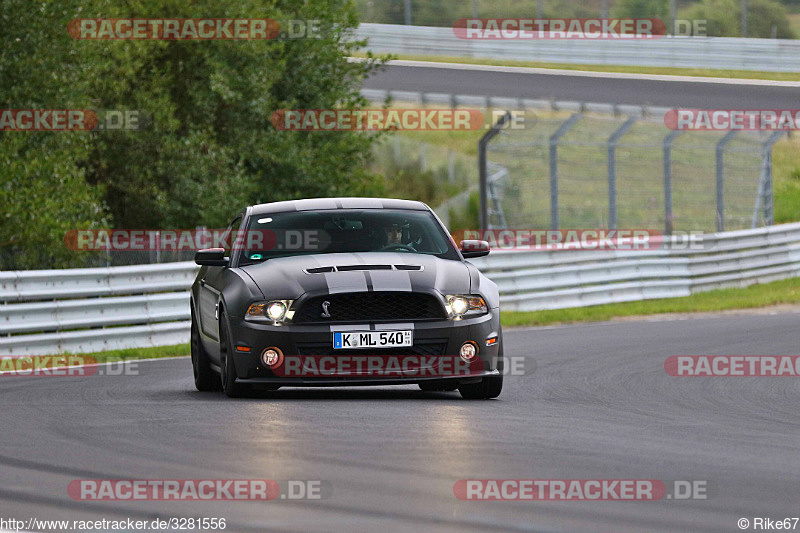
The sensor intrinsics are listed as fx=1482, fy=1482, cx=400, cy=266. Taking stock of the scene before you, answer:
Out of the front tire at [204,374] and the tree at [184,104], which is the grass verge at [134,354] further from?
the tree at [184,104]

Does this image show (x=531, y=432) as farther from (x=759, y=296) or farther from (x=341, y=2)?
(x=341, y=2)

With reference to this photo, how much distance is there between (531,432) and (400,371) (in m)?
1.68

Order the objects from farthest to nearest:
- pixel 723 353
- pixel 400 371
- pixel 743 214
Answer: pixel 743 214 → pixel 723 353 → pixel 400 371

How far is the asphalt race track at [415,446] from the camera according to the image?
18.8 feet

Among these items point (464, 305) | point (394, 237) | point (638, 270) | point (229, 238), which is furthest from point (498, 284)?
point (464, 305)

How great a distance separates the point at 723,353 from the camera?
565 inches

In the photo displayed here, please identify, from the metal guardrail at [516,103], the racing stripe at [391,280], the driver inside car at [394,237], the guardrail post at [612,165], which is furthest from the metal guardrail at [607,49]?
the racing stripe at [391,280]

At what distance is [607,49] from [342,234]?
34.9m

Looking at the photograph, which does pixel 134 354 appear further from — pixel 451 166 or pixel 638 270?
pixel 451 166

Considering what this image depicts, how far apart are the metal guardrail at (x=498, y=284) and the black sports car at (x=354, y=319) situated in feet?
17.2

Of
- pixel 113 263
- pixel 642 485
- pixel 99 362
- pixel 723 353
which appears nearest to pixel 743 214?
pixel 113 263

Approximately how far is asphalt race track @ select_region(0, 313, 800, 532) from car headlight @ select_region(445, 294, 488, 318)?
1.99 feet

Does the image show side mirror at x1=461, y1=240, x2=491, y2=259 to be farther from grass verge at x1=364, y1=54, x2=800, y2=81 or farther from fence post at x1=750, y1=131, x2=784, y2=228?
grass verge at x1=364, y1=54, x2=800, y2=81

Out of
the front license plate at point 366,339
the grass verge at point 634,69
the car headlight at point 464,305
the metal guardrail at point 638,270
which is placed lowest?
the metal guardrail at point 638,270
